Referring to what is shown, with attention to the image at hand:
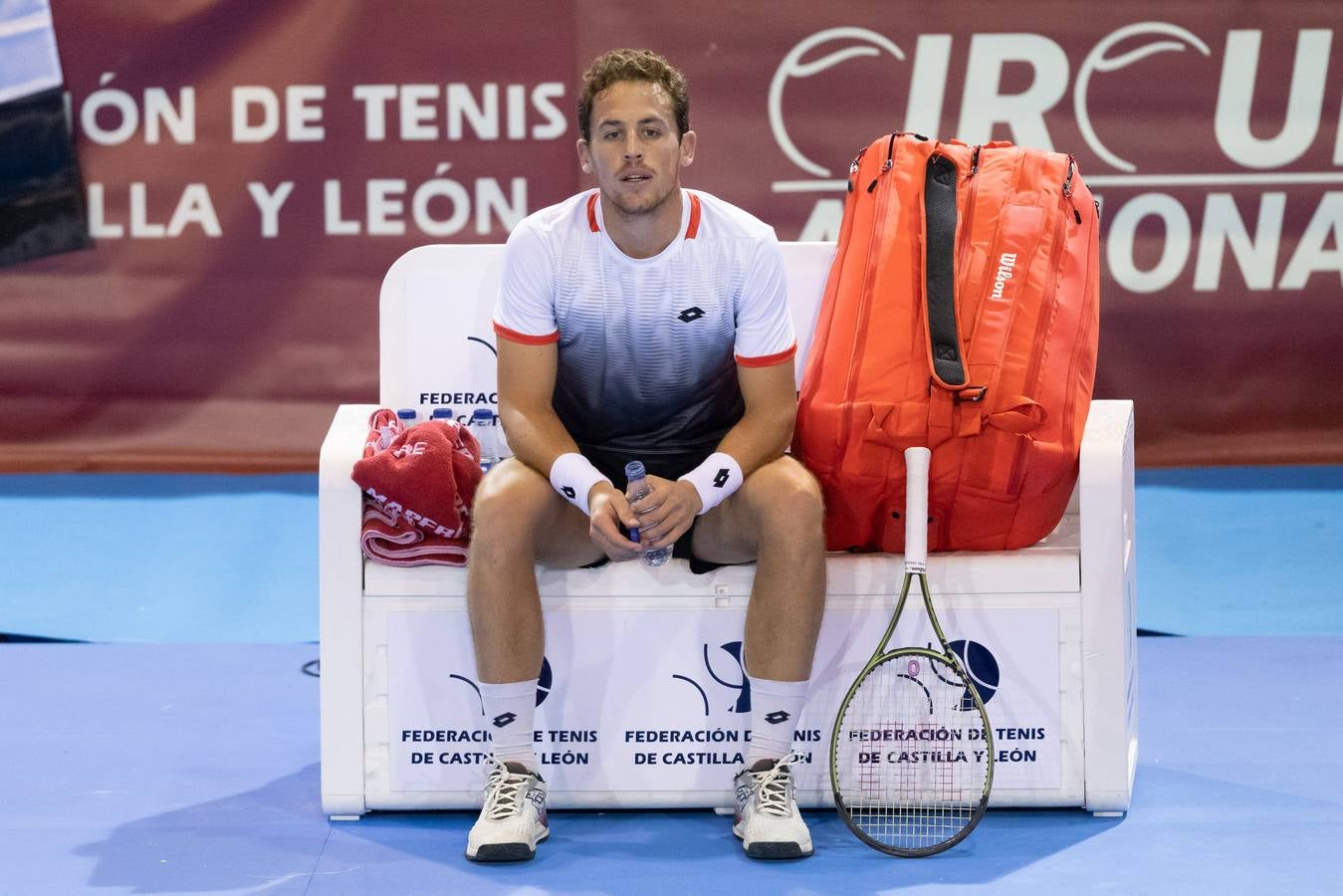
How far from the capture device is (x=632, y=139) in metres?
3.33

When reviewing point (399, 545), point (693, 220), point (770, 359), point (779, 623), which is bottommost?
point (779, 623)

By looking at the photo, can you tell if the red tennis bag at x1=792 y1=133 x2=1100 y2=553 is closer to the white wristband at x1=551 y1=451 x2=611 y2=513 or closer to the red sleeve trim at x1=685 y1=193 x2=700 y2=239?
the red sleeve trim at x1=685 y1=193 x2=700 y2=239

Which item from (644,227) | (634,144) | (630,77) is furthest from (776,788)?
(630,77)

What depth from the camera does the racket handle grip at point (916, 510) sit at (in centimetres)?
321

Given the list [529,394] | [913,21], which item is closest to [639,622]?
[529,394]

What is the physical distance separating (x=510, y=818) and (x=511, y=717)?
0.59ft

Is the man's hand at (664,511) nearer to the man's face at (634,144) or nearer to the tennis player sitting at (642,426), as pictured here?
the tennis player sitting at (642,426)

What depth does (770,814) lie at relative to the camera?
3217mm

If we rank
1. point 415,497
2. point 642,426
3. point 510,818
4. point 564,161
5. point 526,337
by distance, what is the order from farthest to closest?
point 564,161
point 642,426
point 526,337
point 415,497
point 510,818

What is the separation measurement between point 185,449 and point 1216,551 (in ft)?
11.5

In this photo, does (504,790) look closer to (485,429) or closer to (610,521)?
(610,521)

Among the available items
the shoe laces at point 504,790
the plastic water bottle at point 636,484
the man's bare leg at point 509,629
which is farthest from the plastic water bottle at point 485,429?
the shoe laces at point 504,790

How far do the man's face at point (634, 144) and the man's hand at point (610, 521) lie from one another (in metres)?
0.53

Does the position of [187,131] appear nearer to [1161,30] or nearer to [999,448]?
[1161,30]
